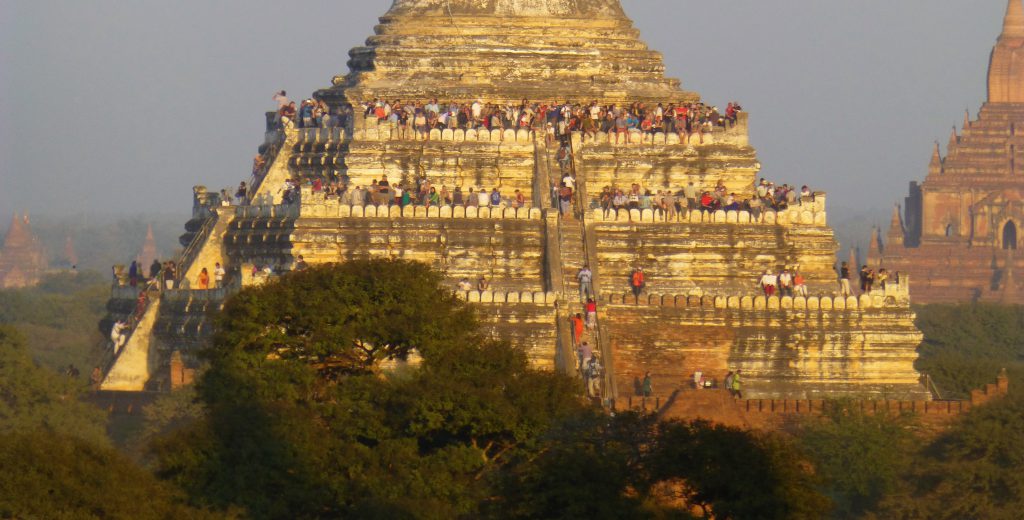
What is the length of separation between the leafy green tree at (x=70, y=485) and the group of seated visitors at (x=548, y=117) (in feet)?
63.1

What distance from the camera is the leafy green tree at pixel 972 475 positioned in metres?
37.9

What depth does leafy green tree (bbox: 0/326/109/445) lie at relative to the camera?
145 ft

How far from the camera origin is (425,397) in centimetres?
3606

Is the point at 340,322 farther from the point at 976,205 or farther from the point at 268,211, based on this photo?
the point at 976,205

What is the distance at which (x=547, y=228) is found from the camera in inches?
1877

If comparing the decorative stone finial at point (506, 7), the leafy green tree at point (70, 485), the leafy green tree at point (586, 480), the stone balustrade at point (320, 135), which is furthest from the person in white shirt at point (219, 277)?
the leafy green tree at point (70, 485)

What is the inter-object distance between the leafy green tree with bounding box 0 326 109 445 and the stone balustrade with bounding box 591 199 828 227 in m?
7.47

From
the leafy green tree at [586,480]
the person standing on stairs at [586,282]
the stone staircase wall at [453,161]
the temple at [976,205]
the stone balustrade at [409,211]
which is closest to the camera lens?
the leafy green tree at [586,480]

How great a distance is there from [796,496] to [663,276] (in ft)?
52.1

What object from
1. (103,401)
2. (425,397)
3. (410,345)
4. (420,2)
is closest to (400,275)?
(410,345)

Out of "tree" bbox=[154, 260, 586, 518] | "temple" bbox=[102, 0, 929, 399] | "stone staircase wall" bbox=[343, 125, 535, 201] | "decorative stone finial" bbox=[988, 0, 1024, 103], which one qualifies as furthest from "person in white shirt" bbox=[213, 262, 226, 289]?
"decorative stone finial" bbox=[988, 0, 1024, 103]

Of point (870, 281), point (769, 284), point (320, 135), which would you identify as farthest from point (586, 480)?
point (320, 135)

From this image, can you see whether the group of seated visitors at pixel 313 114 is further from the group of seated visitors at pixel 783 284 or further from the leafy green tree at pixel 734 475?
the leafy green tree at pixel 734 475

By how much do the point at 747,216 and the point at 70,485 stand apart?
19.1 m
